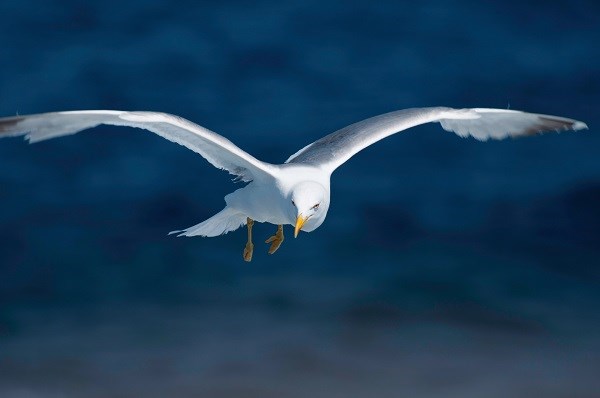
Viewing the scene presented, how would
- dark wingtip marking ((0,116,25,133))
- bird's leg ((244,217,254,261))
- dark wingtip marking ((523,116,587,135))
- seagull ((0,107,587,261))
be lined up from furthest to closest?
dark wingtip marking ((523,116,587,135)), bird's leg ((244,217,254,261)), seagull ((0,107,587,261)), dark wingtip marking ((0,116,25,133))

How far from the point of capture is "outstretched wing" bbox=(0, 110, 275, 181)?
862 cm

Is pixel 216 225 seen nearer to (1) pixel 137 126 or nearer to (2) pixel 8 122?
(1) pixel 137 126

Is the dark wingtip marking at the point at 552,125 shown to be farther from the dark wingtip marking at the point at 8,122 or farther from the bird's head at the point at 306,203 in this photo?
the dark wingtip marking at the point at 8,122

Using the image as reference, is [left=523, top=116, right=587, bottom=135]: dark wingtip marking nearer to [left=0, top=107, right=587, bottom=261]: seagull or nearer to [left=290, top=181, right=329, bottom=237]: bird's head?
[left=0, top=107, right=587, bottom=261]: seagull

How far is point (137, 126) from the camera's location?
8.93 meters

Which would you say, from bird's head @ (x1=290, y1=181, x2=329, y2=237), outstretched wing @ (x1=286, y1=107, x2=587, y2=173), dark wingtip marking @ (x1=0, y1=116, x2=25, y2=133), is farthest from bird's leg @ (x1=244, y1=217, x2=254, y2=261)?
dark wingtip marking @ (x1=0, y1=116, x2=25, y2=133)

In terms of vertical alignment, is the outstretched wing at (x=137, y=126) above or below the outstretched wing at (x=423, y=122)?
below

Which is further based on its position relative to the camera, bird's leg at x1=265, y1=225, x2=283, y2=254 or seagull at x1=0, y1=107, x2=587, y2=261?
bird's leg at x1=265, y1=225, x2=283, y2=254

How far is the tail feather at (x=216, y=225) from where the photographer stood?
33.1 feet

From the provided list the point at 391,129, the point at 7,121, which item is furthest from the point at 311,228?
the point at 7,121

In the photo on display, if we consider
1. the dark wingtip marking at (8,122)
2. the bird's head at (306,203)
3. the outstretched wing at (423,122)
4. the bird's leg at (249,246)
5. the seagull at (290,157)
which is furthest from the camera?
the bird's leg at (249,246)

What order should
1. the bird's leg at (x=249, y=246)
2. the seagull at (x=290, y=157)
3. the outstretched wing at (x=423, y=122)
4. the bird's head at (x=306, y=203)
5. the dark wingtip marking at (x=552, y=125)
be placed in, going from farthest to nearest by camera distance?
1. the dark wingtip marking at (x=552, y=125)
2. the bird's leg at (x=249, y=246)
3. the outstretched wing at (x=423, y=122)
4. the bird's head at (x=306, y=203)
5. the seagull at (x=290, y=157)

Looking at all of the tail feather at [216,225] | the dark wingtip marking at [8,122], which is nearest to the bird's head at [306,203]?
the tail feather at [216,225]

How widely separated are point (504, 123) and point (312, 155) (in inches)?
69.4
